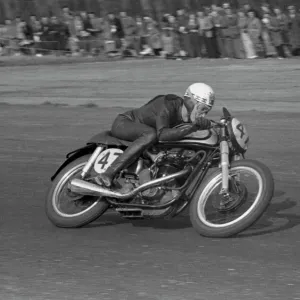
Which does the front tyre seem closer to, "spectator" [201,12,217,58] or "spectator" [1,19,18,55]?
"spectator" [201,12,217,58]

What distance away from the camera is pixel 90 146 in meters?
7.32

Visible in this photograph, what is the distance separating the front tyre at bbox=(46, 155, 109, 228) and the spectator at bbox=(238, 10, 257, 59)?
17519 millimetres

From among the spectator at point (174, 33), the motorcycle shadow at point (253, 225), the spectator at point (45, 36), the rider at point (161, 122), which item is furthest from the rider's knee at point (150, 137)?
the spectator at point (45, 36)

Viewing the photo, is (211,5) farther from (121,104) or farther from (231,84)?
(121,104)

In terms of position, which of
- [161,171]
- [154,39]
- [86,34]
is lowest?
[154,39]

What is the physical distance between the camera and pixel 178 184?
6.96m

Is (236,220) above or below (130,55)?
above

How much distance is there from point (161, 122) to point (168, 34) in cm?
1956

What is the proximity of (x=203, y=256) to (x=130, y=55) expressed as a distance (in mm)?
21879

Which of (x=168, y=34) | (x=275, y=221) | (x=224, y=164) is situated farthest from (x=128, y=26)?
(x=224, y=164)

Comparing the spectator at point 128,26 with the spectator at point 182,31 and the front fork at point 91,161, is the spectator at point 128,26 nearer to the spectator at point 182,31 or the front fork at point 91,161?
the spectator at point 182,31

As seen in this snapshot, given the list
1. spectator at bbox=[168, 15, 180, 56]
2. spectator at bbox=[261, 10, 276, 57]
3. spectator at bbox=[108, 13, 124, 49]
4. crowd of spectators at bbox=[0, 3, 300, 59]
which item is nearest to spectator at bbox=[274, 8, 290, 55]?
crowd of spectators at bbox=[0, 3, 300, 59]

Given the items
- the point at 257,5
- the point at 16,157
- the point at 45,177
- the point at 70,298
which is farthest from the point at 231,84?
the point at 70,298

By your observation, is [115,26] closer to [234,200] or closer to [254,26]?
[254,26]
